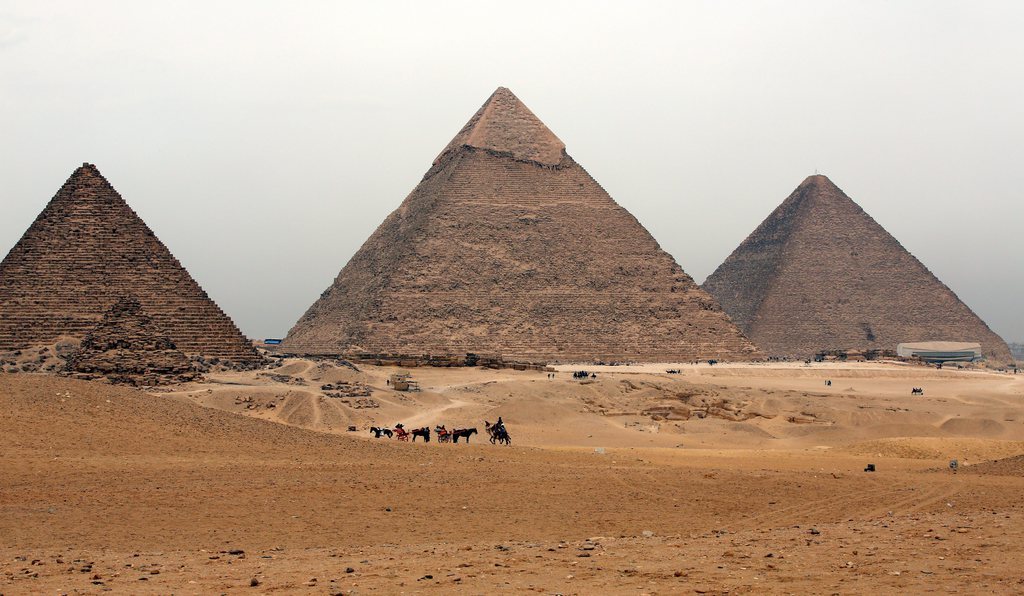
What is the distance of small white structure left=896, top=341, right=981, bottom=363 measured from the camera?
86.7 meters

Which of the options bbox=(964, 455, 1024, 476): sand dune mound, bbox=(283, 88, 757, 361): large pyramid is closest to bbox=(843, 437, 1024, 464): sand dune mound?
bbox=(964, 455, 1024, 476): sand dune mound

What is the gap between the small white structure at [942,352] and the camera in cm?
8669

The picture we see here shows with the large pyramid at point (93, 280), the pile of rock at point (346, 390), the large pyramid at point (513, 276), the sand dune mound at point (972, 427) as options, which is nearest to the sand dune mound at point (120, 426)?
the pile of rock at point (346, 390)

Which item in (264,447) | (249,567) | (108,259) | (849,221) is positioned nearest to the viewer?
(249,567)

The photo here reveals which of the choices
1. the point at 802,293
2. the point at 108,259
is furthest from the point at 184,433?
the point at 802,293

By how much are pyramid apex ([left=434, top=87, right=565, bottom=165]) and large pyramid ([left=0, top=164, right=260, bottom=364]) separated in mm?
54086

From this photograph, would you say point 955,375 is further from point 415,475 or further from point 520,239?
point 415,475

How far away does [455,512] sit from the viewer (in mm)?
10945

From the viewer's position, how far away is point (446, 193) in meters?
89.2

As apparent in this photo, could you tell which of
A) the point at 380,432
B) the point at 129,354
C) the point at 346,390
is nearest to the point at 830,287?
the point at 346,390

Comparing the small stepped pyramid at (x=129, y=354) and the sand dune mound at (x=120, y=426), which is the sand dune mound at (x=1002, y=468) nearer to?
the sand dune mound at (x=120, y=426)

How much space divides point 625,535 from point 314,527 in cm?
266

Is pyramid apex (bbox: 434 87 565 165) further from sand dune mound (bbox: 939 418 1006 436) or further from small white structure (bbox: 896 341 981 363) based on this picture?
sand dune mound (bbox: 939 418 1006 436)

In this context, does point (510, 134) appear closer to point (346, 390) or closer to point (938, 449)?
point (346, 390)
